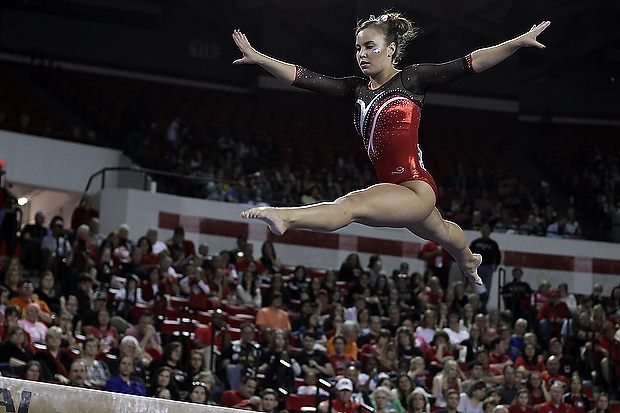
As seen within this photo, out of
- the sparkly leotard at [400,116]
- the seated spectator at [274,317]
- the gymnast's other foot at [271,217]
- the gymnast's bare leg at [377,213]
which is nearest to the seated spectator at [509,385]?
the seated spectator at [274,317]

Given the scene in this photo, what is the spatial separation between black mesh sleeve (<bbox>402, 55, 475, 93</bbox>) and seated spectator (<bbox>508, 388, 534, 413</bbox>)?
17.7ft

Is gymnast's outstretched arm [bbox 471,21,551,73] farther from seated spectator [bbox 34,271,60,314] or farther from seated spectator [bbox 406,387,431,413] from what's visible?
seated spectator [bbox 34,271,60,314]

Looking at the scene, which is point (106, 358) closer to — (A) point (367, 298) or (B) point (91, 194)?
(A) point (367, 298)

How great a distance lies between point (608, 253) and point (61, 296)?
1018 centimetres

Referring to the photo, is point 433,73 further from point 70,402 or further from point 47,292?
point 47,292

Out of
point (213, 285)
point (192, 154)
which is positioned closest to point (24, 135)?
point (192, 154)

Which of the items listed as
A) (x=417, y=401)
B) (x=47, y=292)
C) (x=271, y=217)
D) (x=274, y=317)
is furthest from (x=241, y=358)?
(x=271, y=217)

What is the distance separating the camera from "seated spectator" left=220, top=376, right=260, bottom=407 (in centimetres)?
842

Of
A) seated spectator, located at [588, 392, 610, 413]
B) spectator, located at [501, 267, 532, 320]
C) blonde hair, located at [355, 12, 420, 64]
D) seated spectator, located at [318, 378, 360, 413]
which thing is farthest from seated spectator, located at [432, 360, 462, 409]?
blonde hair, located at [355, 12, 420, 64]

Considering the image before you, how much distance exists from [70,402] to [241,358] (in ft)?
16.6

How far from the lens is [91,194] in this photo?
1593 cm

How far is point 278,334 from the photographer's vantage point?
945cm

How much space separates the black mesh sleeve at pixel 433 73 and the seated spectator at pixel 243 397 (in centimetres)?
449

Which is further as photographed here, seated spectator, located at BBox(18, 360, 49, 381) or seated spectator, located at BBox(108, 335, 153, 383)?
seated spectator, located at BBox(108, 335, 153, 383)
